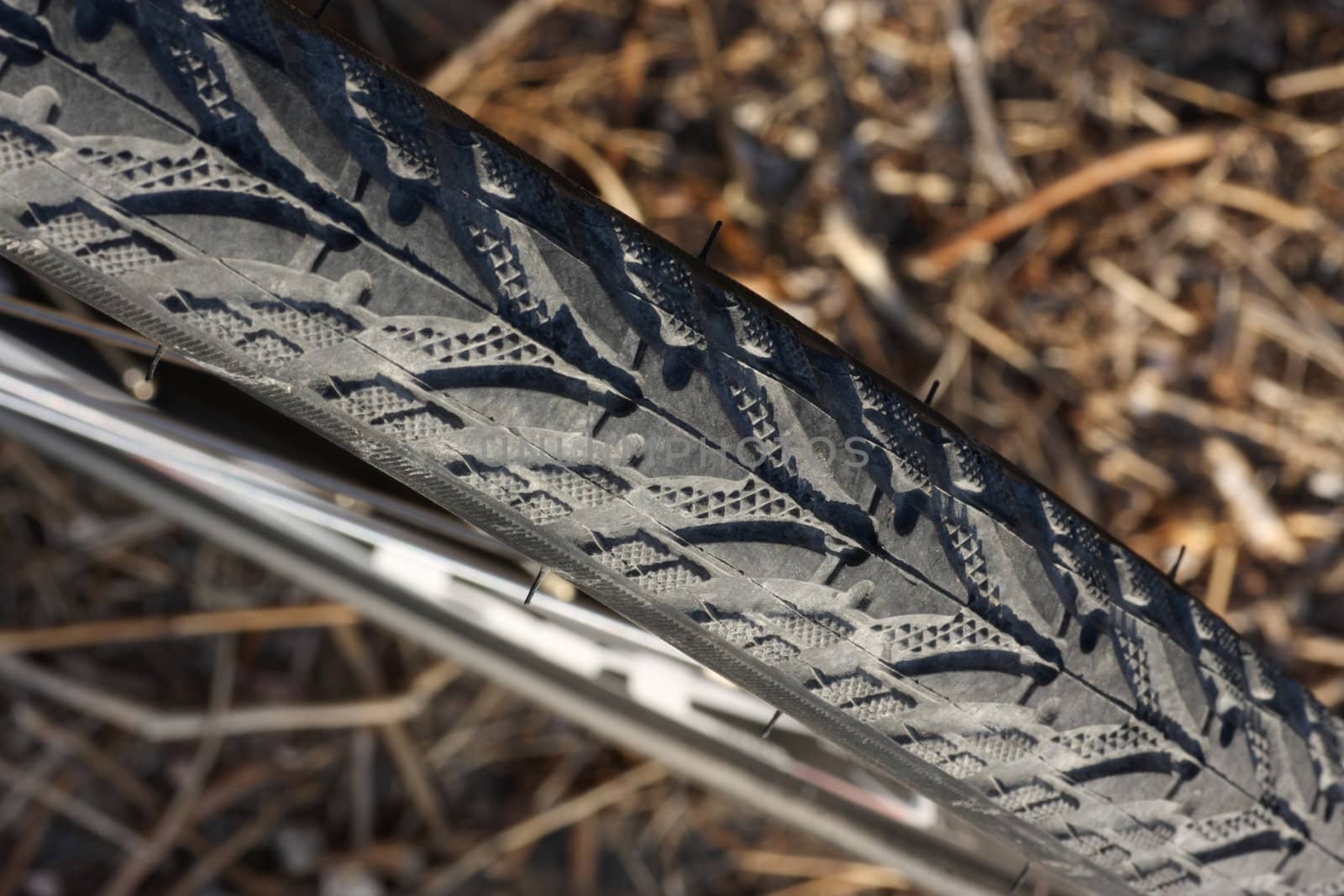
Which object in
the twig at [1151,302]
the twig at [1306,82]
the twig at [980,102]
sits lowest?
the twig at [1151,302]

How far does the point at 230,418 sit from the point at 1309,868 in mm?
597

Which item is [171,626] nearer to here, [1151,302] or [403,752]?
[403,752]

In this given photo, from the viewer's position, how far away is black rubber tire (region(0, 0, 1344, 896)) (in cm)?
32

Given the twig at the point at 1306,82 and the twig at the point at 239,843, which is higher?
the twig at the point at 1306,82

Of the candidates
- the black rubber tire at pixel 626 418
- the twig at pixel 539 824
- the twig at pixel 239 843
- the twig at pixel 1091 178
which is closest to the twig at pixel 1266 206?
the twig at pixel 1091 178

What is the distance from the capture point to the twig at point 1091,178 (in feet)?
3.06

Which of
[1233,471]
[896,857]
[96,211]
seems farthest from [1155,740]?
[1233,471]

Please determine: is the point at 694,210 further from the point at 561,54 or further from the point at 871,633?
the point at 871,633

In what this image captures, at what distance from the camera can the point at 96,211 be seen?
322 mm

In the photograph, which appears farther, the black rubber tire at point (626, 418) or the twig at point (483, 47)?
the twig at point (483, 47)

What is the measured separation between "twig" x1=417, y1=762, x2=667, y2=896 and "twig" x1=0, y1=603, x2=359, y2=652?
0.82 ft

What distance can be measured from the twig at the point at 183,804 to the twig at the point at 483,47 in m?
0.59

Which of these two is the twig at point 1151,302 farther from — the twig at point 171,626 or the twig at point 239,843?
the twig at point 239,843

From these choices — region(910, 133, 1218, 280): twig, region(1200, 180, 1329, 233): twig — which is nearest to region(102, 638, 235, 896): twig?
region(910, 133, 1218, 280): twig
